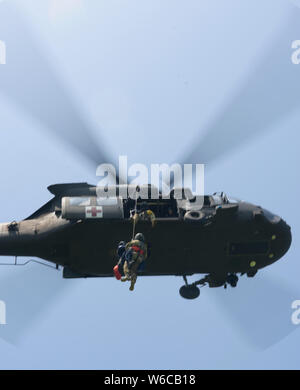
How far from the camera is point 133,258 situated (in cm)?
1741

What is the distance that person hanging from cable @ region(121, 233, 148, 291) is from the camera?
1739cm

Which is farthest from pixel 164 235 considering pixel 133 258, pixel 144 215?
pixel 133 258

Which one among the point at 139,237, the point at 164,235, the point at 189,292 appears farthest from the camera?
the point at 189,292

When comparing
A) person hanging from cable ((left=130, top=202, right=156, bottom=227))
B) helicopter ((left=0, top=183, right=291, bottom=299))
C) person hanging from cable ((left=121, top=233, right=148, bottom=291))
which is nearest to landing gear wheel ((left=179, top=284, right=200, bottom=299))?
helicopter ((left=0, top=183, right=291, bottom=299))

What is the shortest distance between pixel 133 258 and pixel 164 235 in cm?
182

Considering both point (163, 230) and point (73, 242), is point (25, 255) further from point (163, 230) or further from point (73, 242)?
point (163, 230)

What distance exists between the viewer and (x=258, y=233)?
759 inches

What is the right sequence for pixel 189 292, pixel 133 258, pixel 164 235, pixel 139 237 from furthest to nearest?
1. pixel 189 292
2. pixel 164 235
3. pixel 139 237
4. pixel 133 258

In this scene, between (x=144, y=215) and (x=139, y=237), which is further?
Answer: (x=144, y=215)

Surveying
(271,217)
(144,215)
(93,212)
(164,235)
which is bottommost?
(164,235)

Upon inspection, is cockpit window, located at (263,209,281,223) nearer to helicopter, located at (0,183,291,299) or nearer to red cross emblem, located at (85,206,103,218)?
helicopter, located at (0,183,291,299)

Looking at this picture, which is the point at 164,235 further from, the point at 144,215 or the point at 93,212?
the point at 93,212

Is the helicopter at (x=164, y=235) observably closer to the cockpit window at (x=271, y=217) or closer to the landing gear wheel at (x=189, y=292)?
the cockpit window at (x=271, y=217)

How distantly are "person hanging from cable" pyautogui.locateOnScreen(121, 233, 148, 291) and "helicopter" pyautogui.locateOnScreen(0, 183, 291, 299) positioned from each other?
3.08ft
